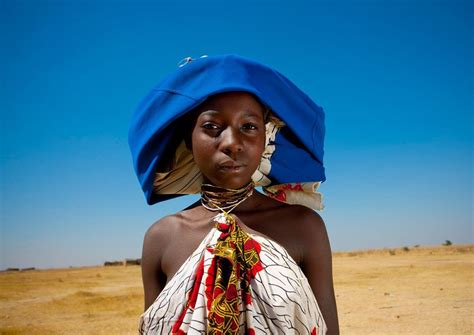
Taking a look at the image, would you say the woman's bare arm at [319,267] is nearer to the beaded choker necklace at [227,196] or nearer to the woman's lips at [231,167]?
the beaded choker necklace at [227,196]

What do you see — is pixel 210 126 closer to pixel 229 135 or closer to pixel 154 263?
pixel 229 135

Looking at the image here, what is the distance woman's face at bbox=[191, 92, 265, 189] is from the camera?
2312 mm

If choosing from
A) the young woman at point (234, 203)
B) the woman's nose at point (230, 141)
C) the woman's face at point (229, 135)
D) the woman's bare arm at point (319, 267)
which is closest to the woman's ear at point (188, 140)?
the young woman at point (234, 203)

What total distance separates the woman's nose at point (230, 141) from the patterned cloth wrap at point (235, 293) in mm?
307

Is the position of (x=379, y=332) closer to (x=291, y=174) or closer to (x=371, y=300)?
(x=371, y=300)

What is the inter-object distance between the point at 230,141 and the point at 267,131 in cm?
30

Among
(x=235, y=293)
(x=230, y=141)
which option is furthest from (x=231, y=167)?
(x=235, y=293)

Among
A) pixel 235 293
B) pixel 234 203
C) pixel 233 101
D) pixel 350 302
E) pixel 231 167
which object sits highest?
pixel 233 101

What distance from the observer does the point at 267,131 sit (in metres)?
2.51

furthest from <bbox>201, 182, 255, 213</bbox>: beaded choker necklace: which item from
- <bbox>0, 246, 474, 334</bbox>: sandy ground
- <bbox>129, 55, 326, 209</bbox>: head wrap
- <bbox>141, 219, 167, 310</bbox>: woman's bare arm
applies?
<bbox>0, 246, 474, 334</bbox>: sandy ground

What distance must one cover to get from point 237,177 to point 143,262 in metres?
0.69

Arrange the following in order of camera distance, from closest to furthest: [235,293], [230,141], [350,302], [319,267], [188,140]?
[235,293], [230,141], [319,267], [188,140], [350,302]

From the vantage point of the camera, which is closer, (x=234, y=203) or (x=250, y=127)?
(x=250, y=127)

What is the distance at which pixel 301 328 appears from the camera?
218 centimetres
